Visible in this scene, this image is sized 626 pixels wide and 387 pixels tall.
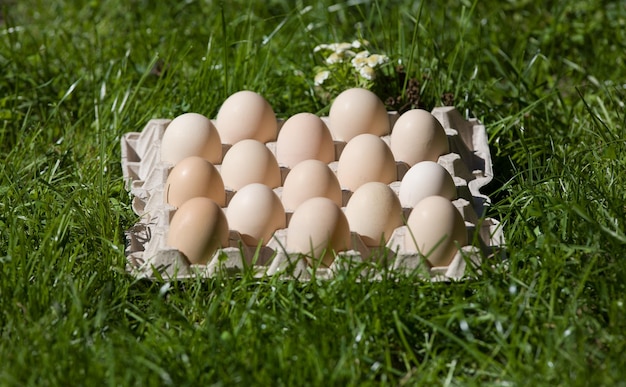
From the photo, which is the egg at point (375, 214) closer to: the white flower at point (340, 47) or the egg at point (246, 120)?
the egg at point (246, 120)

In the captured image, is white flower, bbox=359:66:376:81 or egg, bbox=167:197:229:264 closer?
egg, bbox=167:197:229:264

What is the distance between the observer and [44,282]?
205 cm

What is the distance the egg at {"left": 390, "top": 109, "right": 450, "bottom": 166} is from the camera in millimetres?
2557

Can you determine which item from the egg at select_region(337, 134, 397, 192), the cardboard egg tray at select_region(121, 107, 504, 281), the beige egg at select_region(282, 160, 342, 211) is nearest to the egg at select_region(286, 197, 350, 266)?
the cardboard egg tray at select_region(121, 107, 504, 281)

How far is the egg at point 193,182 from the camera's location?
2.34m

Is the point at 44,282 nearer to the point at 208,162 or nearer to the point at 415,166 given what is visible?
the point at 208,162

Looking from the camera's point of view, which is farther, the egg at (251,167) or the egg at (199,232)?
the egg at (251,167)

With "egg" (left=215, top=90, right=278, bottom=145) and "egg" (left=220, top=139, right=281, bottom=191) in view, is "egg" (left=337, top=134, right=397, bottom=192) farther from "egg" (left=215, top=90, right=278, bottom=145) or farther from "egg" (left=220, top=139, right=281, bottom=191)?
"egg" (left=215, top=90, right=278, bottom=145)

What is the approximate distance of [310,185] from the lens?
231 centimetres

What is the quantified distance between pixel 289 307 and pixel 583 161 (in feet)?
3.73

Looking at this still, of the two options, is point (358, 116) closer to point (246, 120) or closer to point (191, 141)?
point (246, 120)

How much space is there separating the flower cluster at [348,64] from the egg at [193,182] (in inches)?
31.1

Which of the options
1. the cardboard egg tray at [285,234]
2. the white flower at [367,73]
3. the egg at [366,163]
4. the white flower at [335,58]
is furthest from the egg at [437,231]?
the white flower at [335,58]

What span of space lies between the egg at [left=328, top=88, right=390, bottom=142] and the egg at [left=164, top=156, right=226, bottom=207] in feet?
1.59
